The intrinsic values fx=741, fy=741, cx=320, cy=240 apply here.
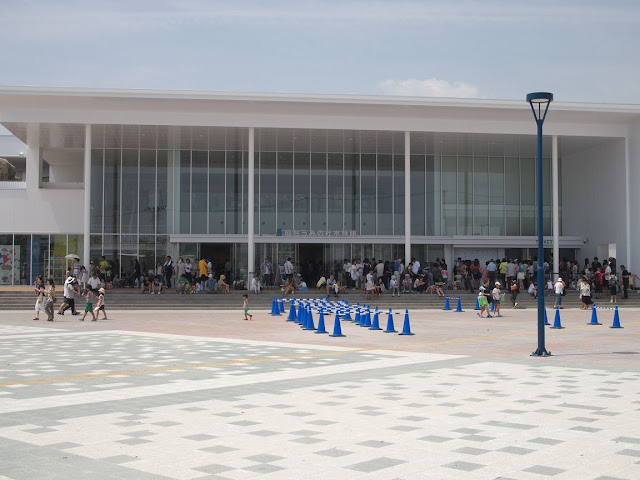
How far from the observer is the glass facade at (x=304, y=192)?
3925 cm

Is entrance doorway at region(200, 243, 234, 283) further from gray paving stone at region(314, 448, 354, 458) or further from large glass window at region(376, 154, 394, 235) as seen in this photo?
gray paving stone at region(314, 448, 354, 458)

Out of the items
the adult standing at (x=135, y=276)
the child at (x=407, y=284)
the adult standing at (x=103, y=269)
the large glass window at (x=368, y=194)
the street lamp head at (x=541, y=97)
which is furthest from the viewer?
the large glass window at (x=368, y=194)

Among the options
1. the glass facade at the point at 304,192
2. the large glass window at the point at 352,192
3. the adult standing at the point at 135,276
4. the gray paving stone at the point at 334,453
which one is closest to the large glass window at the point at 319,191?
the glass facade at the point at 304,192

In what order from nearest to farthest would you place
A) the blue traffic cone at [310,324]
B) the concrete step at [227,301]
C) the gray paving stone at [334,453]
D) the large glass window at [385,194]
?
the gray paving stone at [334,453] → the blue traffic cone at [310,324] → the concrete step at [227,301] → the large glass window at [385,194]

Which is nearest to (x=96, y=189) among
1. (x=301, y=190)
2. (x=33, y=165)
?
(x=33, y=165)

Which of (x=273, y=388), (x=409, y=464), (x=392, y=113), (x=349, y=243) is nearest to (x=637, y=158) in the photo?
(x=392, y=113)

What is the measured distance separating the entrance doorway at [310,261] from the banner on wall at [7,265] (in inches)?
596

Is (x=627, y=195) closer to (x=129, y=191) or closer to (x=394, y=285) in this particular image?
(x=394, y=285)

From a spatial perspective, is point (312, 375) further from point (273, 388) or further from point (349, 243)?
point (349, 243)

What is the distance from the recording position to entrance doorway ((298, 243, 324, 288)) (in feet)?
132

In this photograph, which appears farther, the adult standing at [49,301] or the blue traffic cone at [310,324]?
the adult standing at [49,301]

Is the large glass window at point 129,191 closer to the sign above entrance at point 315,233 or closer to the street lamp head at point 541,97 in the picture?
the sign above entrance at point 315,233

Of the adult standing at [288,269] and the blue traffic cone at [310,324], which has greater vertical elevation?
the adult standing at [288,269]

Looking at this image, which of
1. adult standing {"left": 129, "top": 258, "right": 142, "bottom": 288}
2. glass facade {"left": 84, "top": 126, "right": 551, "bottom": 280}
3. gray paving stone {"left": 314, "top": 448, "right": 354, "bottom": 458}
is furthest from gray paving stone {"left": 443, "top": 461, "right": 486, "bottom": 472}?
adult standing {"left": 129, "top": 258, "right": 142, "bottom": 288}
